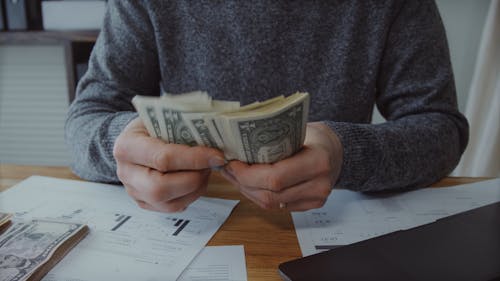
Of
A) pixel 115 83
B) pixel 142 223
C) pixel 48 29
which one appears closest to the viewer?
pixel 142 223

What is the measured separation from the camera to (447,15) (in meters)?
1.38

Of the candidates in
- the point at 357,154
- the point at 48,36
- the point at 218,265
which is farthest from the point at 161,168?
the point at 48,36

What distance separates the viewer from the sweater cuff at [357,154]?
547mm

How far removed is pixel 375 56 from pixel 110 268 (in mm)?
608

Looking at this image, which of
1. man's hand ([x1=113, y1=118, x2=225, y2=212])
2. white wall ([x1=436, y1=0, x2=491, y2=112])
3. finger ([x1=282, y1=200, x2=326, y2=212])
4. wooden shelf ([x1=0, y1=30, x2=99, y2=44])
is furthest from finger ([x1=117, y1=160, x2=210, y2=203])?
white wall ([x1=436, y1=0, x2=491, y2=112])

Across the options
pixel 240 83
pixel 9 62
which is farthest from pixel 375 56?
pixel 9 62

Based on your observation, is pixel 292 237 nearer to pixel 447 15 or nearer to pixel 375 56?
pixel 375 56

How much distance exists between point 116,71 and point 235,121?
17.9 inches

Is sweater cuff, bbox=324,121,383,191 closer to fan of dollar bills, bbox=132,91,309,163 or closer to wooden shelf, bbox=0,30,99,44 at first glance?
fan of dollar bills, bbox=132,91,309,163

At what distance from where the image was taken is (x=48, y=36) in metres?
1.34

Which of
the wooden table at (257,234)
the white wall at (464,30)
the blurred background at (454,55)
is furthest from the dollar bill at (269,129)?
the white wall at (464,30)

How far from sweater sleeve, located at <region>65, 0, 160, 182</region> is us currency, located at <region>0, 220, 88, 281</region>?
0.18 metres

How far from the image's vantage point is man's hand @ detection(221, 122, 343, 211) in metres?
0.45

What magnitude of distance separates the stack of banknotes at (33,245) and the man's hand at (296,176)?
199mm
